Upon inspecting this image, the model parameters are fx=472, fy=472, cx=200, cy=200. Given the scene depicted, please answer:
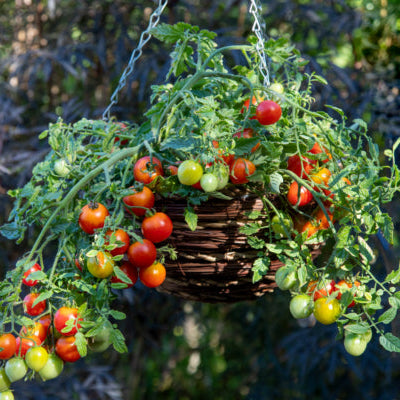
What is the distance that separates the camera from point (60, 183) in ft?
2.38

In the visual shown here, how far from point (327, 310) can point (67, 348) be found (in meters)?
0.35

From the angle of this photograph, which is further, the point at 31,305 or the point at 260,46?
the point at 260,46

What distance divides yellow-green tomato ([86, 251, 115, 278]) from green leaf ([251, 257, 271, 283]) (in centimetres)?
20

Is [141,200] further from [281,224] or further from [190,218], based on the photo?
[281,224]

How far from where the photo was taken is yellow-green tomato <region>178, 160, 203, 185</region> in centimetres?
59

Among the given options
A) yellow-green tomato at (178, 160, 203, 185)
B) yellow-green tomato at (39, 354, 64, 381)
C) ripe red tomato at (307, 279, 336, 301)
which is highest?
yellow-green tomato at (178, 160, 203, 185)

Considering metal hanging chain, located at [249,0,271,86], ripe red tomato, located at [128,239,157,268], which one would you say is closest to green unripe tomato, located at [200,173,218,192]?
ripe red tomato, located at [128,239,157,268]

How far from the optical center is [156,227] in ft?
2.06

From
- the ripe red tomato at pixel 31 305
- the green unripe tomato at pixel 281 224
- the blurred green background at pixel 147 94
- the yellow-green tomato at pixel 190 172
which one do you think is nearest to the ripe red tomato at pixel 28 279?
the ripe red tomato at pixel 31 305

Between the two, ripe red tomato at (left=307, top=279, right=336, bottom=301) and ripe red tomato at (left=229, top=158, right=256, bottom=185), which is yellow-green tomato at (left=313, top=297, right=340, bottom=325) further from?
ripe red tomato at (left=229, top=158, right=256, bottom=185)

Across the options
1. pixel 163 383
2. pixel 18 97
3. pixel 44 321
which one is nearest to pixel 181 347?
pixel 163 383

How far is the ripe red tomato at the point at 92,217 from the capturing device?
2.07ft

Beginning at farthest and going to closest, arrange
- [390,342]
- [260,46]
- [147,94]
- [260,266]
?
[147,94] < [260,46] < [260,266] < [390,342]

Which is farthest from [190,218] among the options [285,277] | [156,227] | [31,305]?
[31,305]
